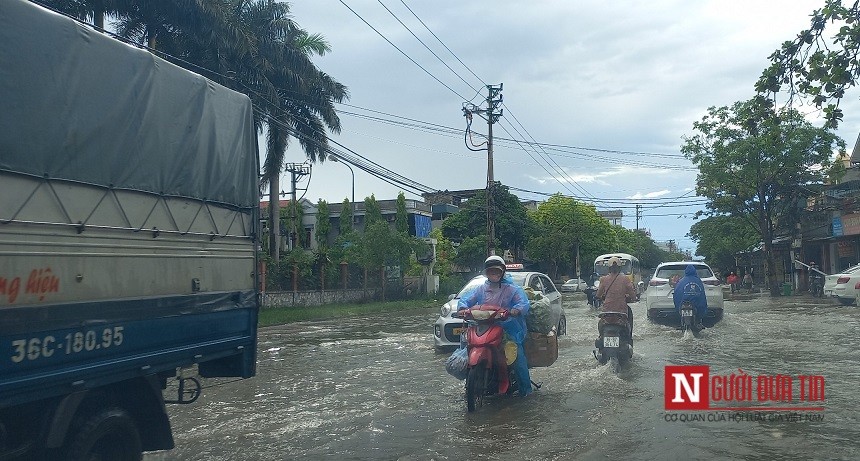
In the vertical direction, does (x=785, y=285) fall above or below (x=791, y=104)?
below

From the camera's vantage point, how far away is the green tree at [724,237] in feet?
164

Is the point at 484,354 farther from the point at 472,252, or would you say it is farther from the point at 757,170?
the point at 472,252

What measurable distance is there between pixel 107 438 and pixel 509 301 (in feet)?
15.8

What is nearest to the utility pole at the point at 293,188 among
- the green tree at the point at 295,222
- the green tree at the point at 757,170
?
the green tree at the point at 295,222

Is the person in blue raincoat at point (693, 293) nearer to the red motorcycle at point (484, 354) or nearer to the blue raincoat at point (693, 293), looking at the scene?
the blue raincoat at point (693, 293)

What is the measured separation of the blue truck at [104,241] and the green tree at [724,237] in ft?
139

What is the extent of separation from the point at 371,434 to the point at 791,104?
5.77m

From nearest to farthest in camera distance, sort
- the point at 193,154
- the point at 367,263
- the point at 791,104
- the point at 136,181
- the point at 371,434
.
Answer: the point at 136,181 < the point at 193,154 < the point at 371,434 < the point at 791,104 < the point at 367,263

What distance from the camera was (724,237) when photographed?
191 feet

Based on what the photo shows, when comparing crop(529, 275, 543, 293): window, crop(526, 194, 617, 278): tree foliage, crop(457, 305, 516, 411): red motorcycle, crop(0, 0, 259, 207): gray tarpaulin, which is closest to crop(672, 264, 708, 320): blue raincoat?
crop(529, 275, 543, 293): window

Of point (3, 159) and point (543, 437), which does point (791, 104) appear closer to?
point (543, 437)

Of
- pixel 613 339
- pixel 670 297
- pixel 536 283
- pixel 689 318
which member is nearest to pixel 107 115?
pixel 613 339

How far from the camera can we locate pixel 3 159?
12.1 ft

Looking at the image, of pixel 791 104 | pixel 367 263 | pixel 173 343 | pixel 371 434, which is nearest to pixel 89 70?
pixel 173 343
